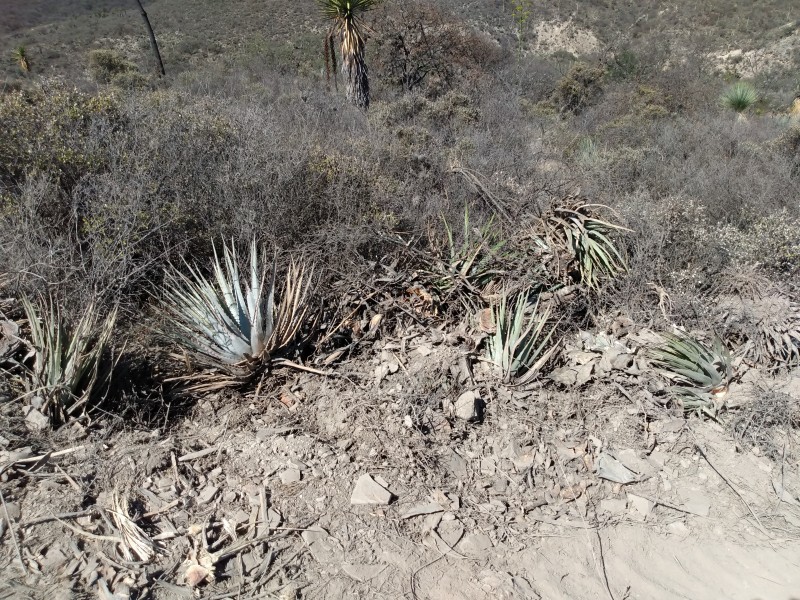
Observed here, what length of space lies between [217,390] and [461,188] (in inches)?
165

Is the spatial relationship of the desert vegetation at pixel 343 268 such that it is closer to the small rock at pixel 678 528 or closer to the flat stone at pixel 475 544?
the flat stone at pixel 475 544

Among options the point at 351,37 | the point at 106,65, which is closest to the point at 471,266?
the point at 351,37

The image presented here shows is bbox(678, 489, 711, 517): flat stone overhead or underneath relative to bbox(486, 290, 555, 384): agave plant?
underneath

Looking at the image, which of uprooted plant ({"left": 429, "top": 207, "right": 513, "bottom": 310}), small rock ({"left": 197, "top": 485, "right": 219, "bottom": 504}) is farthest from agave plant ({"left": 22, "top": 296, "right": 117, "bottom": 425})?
uprooted plant ({"left": 429, "top": 207, "right": 513, "bottom": 310})

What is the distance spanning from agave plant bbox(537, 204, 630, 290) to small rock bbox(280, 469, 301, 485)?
3103 millimetres

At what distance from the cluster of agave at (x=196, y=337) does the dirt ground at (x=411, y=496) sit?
0.22 meters

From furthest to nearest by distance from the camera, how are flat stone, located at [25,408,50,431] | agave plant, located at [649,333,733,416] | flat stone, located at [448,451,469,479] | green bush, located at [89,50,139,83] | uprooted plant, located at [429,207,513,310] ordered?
green bush, located at [89,50,139,83] < uprooted plant, located at [429,207,513,310] < agave plant, located at [649,333,733,416] < flat stone, located at [448,451,469,479] < flat stone, located at [25,408,50,431]

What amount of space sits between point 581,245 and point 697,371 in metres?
1.70

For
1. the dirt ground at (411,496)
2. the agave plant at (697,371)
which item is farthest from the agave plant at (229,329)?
the agave plant at (697,371)

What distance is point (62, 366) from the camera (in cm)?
346

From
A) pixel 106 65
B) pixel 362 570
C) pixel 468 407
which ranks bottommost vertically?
pixel 362 570

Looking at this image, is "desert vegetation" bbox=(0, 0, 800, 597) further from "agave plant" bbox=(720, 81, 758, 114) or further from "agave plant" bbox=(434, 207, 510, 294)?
"agave plant" bbox=(720, 81, 758, 114)

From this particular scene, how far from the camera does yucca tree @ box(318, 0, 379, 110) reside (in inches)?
440

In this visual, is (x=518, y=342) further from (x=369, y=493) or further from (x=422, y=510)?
(x=369, y=493)
